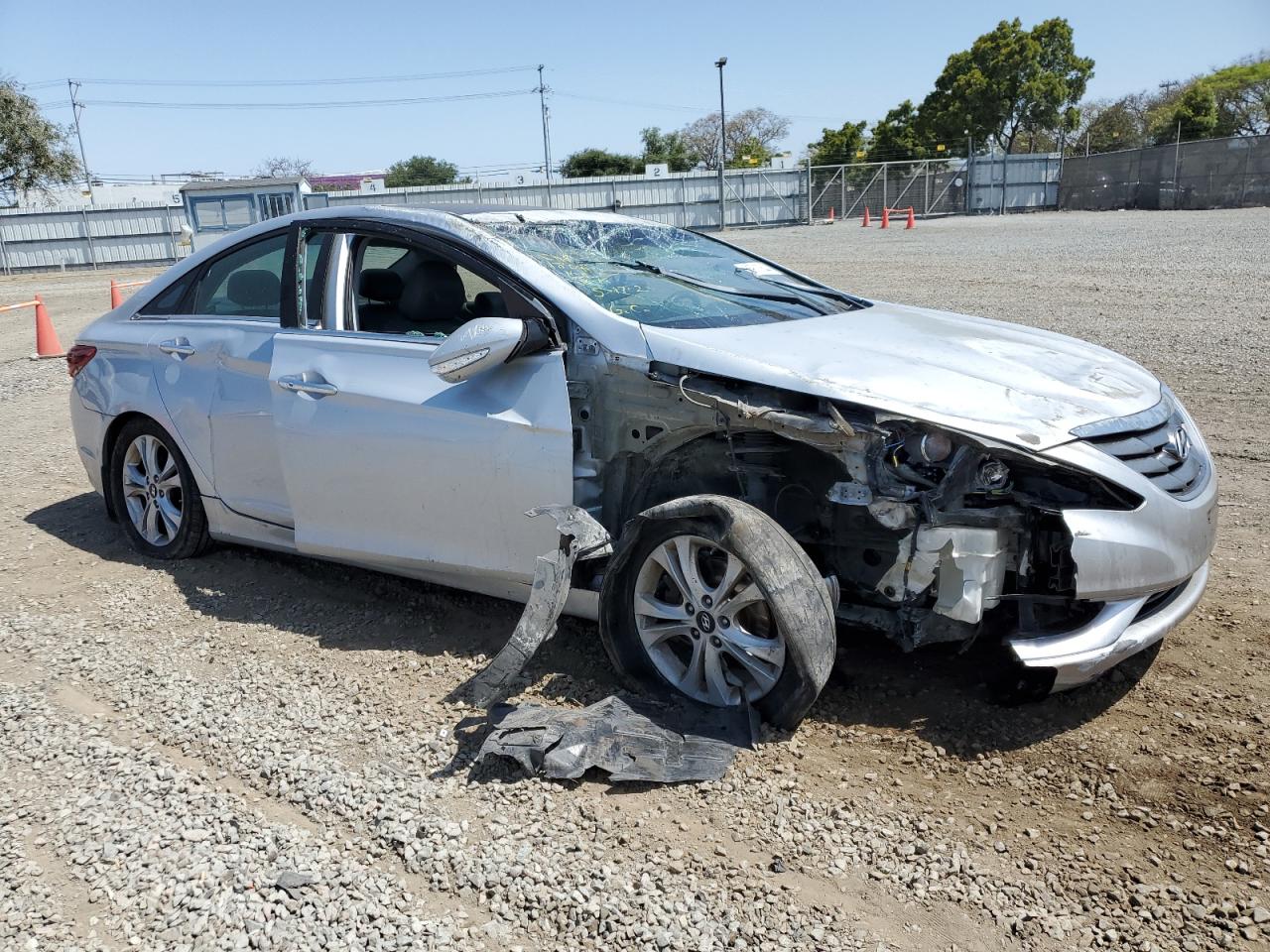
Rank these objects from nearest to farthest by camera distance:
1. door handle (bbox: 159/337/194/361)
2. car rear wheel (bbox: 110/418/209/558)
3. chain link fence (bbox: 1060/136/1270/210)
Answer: door handle (bbox: 159/337/194/361) < car rear wheel (bbox: 110/418/209/558) < chain link fence (bbox: 1060/136/1270/210)

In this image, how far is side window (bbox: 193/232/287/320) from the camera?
482cm

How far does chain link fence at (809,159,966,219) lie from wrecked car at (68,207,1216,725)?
1451 inches

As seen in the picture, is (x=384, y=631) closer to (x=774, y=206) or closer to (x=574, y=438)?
(x=574, y=438)

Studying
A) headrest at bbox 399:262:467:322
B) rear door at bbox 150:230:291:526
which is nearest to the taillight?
rear door at bbox 150:230:291:526

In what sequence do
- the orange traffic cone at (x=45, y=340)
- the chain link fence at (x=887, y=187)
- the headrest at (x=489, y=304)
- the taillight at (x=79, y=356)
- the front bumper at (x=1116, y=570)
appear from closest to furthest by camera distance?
the front bumper at (x=1116, y=570)
the headrest at (x=489, y=304)
the taillight at (x=79, y=356)
the orange traffic cone at (x=45, y=340)
the chain link fence at (x=887, y=187)

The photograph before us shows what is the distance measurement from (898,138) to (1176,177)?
88.7 ft

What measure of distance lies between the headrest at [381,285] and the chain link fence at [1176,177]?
33.7 m

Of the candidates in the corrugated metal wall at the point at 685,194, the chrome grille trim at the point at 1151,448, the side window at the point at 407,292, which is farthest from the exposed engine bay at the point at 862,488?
the corrugated metal wall at the point at 685,194

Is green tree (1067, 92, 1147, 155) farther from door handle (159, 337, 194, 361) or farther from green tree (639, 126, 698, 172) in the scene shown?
door handle (159, 337, 194, 361)

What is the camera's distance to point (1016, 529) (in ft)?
10.4

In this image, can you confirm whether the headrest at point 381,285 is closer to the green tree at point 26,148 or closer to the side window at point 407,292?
the side window at point 407,292

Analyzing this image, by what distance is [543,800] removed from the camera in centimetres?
315

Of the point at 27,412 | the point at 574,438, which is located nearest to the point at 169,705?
the point at 574,438

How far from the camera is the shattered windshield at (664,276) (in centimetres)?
398
